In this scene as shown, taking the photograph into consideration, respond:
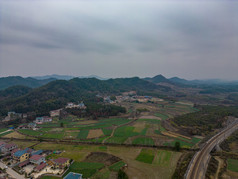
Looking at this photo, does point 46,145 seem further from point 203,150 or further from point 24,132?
point 203,150

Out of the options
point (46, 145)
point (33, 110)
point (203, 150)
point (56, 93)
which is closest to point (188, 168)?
point (203, 150)

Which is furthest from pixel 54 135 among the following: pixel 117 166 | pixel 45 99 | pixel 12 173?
pixel 45 99

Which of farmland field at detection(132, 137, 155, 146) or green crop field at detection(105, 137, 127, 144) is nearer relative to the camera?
farmland field at detection(132, 137, 155, 146)

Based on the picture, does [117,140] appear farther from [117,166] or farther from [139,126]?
[139,126]

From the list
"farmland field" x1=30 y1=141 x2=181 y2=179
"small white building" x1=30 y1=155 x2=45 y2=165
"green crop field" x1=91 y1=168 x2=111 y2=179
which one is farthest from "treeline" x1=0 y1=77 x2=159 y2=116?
"green crop field" x1=91 y1=168 x2=111 y2=179

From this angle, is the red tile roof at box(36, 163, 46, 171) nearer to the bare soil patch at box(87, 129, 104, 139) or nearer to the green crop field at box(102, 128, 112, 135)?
the bare soil patch at box(87, 129, 104, 139)

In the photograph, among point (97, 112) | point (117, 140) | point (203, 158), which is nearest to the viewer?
point (203, 158)
